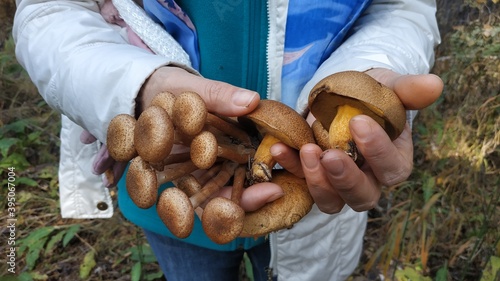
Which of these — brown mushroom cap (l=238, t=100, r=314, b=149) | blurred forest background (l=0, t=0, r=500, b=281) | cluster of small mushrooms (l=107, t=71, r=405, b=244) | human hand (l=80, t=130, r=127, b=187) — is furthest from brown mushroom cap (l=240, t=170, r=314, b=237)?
blurred forest background (l=0, t=0, r=500, b=281)

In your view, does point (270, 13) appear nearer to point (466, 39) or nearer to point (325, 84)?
point (325, 84)

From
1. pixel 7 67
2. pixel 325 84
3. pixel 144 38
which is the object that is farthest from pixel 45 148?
pixel 325 84

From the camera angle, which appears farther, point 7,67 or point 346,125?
point 7,67

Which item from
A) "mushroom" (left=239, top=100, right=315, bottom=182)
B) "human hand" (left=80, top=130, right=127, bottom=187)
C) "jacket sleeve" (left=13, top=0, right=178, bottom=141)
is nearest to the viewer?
"mushroom" (left=239, top=100, right=315, bottom=182)

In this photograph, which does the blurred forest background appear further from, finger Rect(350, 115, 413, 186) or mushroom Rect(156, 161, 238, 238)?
mushroom Rect(156, 161, 238, 238)

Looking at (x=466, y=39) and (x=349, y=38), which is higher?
(x=349, y=38)

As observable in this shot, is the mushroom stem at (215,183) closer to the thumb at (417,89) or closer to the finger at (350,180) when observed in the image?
the finger at (350,180)

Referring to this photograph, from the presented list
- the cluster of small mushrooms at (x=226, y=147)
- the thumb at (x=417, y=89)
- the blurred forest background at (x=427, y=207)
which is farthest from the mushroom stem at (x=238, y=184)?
the blurred forest background at (x=427, y=207)
